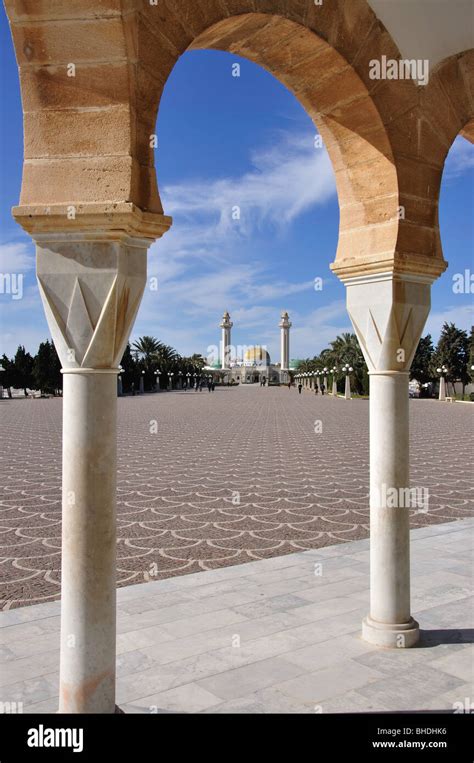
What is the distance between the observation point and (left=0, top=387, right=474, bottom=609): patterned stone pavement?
6.11 meters

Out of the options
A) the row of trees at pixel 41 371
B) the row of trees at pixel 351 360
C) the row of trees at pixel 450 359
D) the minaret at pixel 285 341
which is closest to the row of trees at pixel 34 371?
the row of trees at pixel 41 371

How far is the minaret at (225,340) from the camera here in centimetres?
14000

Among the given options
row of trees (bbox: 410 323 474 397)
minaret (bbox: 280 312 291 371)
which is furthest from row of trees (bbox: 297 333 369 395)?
minaret (bbox: 280 312 291 371)

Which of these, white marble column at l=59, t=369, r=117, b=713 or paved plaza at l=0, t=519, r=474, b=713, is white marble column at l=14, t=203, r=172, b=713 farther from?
paved plaza at l=0, t=519, r=474, b=713

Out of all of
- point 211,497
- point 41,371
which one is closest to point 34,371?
point 41,371

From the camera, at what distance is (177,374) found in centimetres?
7538

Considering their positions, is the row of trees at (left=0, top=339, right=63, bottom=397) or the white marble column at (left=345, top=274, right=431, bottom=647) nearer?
the white marble column at (left=345, top=274, right=431, bottom=647)

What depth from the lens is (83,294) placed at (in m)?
2.79

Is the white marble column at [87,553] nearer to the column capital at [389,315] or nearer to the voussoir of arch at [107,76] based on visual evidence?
the voussoir of arch at [107,76]

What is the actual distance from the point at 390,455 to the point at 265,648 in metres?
1.48

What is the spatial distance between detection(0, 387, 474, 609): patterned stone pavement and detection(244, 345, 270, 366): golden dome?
124 m

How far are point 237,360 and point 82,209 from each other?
146 metres

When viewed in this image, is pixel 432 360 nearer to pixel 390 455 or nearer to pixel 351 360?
pixel 351 360

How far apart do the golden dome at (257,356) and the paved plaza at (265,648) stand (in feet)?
442
